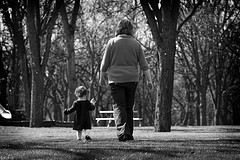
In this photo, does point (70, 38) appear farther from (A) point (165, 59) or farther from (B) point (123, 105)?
(B) point (123, 105)

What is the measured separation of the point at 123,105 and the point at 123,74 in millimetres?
549

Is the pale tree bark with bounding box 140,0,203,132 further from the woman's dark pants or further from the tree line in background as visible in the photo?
the woman's dark pants

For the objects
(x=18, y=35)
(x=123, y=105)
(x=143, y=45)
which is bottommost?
(x=123, y=105)

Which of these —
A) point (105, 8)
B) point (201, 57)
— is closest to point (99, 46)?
point (201, 57)

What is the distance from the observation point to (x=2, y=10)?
84.7ft

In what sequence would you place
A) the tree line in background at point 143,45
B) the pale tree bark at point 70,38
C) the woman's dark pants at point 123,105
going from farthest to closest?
the pale tree bark at point 70,38
the tree line in background at point 143,45
the woman's dark pants at point 123,105

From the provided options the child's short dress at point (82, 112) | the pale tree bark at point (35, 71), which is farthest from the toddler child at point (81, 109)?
the pale tree bark at point (35, 71)

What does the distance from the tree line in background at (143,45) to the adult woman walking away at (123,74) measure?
6.52 metres

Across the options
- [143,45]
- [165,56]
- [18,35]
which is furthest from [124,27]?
[143,45]

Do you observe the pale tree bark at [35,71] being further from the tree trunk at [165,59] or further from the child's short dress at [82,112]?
the child's short dress at [82,112]

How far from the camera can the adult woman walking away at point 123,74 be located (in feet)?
27.8

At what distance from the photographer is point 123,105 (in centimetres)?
851

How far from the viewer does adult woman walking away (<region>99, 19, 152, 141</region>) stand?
27.8ft

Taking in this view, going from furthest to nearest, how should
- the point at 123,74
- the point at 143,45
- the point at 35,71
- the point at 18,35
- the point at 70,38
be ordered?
1. the point at 143,45
2. the point at 18,35
3. the point at 70,38
4. the point at 35,71
5. the point at 123,74
